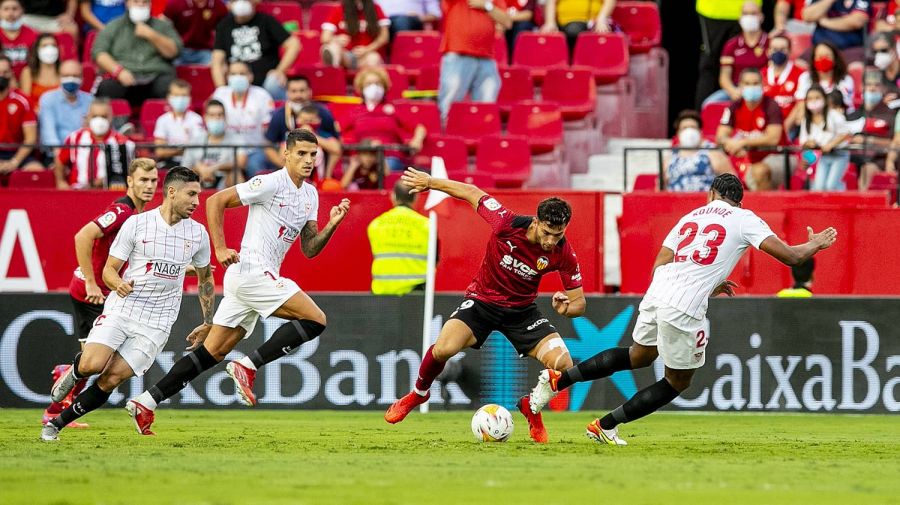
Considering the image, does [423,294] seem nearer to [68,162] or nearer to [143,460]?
[68,162]

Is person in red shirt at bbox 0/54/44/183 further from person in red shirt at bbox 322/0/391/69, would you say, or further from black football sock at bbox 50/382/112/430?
black football sock at bbox 50/382/112/430

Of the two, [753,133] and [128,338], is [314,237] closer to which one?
[128,338]

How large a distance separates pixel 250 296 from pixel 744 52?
9538 mm

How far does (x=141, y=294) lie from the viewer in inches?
441

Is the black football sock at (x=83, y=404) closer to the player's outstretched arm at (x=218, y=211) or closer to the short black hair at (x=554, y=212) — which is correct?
the player's outstretched arm at (x=218, y=211)

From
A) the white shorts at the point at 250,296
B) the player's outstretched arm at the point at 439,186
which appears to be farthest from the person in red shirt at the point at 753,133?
the white shorts at the point at 250,296

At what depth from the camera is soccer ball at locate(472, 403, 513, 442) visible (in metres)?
11.1

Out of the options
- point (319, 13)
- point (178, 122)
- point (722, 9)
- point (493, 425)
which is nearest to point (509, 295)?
point (493, 425)

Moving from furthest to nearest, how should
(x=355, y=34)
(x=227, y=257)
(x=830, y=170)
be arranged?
(x=355, y=34)
(x=830, y=170)
(x=227, y=257)

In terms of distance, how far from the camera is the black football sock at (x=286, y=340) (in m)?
11.8

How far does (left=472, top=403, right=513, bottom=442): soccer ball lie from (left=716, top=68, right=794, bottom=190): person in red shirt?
645cm

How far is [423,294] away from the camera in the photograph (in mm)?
15664

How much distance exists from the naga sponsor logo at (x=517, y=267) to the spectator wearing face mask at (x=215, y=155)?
247 inches

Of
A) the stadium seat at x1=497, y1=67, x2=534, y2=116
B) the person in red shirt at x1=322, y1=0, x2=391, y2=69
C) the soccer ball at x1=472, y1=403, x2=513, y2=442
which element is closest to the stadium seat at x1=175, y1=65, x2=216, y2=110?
the person in red shirt at x1=322, y1=0, x2=391, y2=69
